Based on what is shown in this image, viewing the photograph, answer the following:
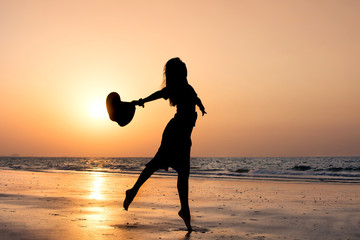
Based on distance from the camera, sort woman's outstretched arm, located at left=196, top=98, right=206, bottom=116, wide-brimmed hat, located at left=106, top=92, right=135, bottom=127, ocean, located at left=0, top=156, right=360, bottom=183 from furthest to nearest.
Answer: ocean, located at left=0, top=156, right=360, bottom=183
woman's outstretched arm, located at left=196, top=98, right=206, bottom=116
wide-brimmed hat, located at left=106, top=92, right=135, bottom=127

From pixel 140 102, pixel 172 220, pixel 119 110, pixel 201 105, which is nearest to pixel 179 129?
pixel 201 105

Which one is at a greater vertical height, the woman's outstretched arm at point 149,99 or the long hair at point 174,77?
the long hair at point 174,77

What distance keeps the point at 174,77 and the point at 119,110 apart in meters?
0.74

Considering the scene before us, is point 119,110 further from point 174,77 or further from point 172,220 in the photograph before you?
point 172,220

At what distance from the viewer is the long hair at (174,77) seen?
4.95m

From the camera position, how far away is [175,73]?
197 inches

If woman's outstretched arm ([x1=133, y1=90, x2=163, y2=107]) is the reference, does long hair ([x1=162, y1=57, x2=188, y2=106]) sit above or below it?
above

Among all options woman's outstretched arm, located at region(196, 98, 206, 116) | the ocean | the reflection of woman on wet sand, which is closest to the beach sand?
the reflection of woman on wet sand

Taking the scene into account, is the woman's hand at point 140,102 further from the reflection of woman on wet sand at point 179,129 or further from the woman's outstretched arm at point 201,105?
the woman's outstretched arm at point 201,105

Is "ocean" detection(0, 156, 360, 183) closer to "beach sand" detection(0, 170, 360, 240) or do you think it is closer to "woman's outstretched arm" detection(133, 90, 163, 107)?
"beach sand" detection(0, 170, 360, 240)

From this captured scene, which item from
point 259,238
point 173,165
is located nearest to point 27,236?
point 173,165

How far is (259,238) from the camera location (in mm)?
4641

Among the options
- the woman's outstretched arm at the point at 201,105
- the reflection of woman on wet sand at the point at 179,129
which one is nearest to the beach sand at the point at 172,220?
the reflection of woman on wet sand at the point at 179,129

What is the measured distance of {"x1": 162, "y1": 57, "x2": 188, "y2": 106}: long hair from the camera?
4.95m
